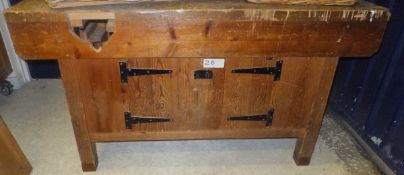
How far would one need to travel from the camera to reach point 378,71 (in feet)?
5.11

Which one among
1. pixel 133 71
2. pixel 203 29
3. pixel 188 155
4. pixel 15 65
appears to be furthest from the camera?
pixel 15 65

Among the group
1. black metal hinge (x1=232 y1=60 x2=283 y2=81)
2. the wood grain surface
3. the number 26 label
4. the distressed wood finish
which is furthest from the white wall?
black metal hinge (x1=232 y1=60 x2=283 y2=81)

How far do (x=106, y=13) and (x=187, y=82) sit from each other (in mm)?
450

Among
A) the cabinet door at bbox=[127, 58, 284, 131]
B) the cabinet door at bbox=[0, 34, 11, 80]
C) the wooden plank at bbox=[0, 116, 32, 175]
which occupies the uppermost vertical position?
the cabinet door at bbox=[127, 58, 284, 131]

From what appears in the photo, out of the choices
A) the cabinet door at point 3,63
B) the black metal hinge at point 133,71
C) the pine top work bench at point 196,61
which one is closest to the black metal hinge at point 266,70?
the pine top work bench at point 196,61

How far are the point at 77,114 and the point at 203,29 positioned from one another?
2.31 ft

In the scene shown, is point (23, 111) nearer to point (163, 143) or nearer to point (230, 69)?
point (163, 143)

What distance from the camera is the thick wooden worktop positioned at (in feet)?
3.54

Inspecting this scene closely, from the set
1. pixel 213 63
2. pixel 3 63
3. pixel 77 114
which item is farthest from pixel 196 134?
pixel 3 63

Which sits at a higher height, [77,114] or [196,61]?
[196,61]

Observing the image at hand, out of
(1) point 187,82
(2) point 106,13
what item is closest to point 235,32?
(1) point 187,82

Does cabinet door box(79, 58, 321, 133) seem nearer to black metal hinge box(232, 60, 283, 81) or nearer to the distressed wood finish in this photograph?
black metal hinge box(232, 60, 283, 81)

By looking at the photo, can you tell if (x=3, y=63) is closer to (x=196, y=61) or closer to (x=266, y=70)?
(x=196, y=61)

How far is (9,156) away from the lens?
4.56 ft
